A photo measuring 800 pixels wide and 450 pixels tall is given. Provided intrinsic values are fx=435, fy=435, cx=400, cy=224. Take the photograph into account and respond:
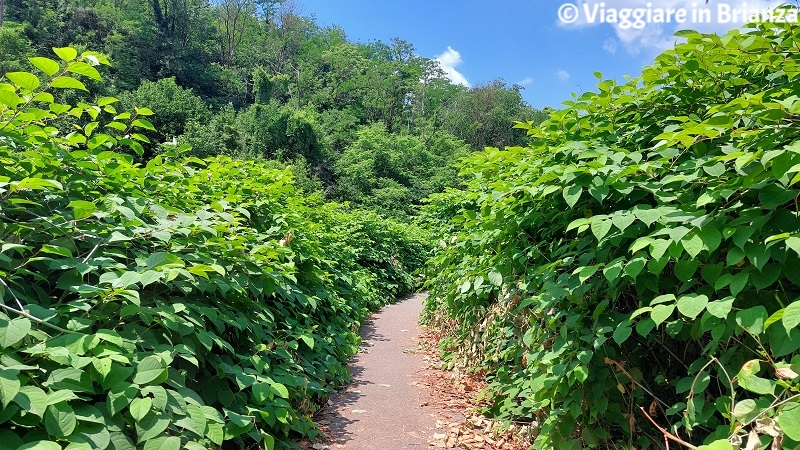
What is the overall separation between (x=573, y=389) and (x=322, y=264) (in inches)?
151

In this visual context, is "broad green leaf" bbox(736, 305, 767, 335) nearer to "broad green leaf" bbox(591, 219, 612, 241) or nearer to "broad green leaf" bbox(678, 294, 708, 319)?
"broad green leaf" bbox(678, 294, 708, 319)

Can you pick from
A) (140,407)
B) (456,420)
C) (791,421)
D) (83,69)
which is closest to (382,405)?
(456,420)

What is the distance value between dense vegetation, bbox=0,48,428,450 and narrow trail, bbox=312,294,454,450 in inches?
18.2

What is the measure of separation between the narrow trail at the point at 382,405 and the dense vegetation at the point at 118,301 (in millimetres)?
463

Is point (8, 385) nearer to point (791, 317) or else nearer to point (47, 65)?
point (47, 65)

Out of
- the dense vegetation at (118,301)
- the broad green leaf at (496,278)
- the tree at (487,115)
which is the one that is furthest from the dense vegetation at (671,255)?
the tree at (487,115)

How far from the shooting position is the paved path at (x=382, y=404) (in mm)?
3527

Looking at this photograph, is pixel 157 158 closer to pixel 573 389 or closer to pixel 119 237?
pixel 119 237

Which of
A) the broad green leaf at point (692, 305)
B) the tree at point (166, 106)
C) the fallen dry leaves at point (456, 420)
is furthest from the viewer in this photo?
the tree at point (166, 106)

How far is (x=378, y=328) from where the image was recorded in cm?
812

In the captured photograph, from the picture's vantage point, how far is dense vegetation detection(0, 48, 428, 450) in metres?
1.43

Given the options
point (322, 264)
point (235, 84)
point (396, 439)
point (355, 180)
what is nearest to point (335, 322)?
point (322, 264)

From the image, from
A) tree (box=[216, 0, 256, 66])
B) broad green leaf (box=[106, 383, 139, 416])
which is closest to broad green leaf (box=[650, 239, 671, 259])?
broad green leaf (box=[106, 383, 139, 416])

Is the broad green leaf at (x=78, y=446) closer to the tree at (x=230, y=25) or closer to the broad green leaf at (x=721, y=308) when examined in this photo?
the broad green leaf at (x=721, y=308)
